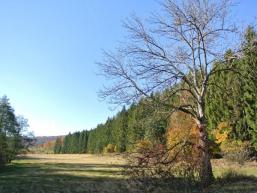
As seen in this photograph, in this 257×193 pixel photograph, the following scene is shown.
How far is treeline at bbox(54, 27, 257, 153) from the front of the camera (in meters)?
22.1

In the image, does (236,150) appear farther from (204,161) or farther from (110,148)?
(110,148)

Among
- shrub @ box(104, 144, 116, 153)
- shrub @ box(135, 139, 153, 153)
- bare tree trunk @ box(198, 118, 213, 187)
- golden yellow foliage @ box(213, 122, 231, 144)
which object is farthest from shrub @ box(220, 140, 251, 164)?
shrub @ box(104, 144, 116, 153)

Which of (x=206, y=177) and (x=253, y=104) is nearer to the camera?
(x=206, y=177)

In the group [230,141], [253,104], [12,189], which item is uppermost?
[253,104]

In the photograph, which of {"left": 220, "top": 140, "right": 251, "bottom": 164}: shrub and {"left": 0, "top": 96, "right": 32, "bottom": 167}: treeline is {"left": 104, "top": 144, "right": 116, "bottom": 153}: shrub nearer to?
{"left": 0, "top": 96, "right": 32, "bottom": 167}: treeline

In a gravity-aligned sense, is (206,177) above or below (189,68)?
below

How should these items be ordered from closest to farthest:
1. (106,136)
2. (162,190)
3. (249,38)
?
(162,190), (249,38), (106,136)

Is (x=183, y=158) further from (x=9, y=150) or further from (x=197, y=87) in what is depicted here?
(x=9, y=150)

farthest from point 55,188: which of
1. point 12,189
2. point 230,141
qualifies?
point 230,141

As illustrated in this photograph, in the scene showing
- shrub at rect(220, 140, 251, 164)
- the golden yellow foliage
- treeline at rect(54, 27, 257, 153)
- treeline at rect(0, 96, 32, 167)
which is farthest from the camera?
treeline at rect(0, 96, 32, 167)

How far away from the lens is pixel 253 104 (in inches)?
1826

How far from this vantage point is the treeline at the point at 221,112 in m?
22.1

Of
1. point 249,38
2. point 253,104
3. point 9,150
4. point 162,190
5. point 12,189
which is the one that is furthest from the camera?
point 9,150

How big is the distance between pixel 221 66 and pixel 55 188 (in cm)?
1296
